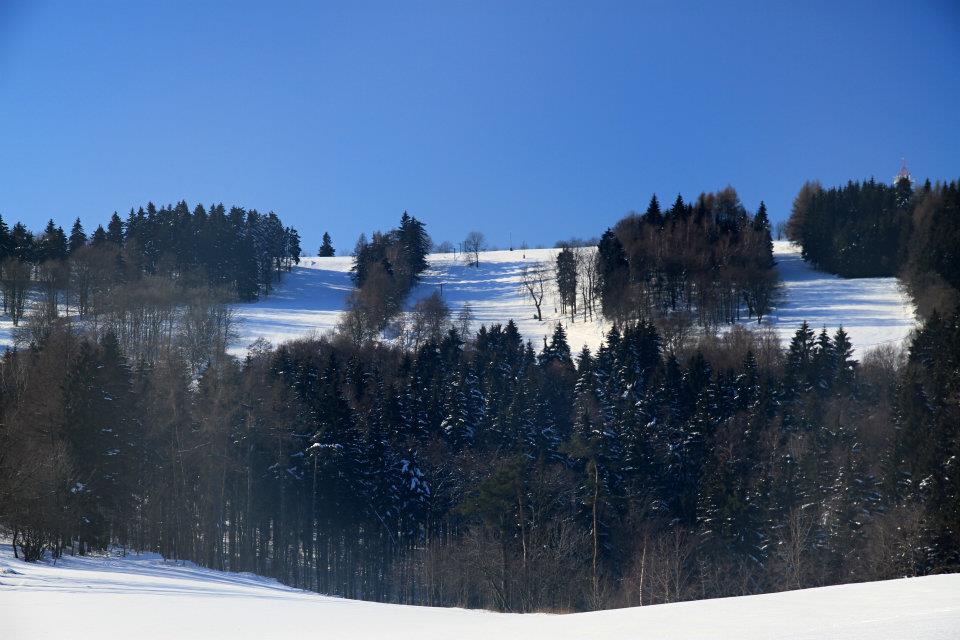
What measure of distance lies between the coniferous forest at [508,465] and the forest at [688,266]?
12.3 m

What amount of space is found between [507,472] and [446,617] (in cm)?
2797

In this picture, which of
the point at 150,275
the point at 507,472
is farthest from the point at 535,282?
the point at 507,472

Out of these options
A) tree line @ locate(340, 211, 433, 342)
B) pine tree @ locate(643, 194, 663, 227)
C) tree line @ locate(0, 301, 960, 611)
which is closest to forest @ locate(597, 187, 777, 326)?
pine tree @ locate(643, 194, 663, 227)

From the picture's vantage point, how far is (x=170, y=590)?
2248cm

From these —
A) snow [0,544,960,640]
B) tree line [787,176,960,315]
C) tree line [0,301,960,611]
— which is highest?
tree line [787,176,960,315]

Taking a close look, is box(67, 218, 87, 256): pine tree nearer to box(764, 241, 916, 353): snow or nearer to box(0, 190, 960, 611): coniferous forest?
box(0, 190, 960, 611): coniferous forest

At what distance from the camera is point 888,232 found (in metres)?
106

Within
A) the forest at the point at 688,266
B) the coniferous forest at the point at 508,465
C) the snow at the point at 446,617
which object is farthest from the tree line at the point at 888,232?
the snow at the point at 446,617

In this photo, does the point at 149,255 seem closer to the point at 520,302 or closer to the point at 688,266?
the point at 520,302

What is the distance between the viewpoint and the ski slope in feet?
279

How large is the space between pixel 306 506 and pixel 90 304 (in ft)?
185

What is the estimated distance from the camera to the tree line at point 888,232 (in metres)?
87.0

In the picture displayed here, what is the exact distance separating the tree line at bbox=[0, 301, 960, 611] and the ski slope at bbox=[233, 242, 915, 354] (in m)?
16.4

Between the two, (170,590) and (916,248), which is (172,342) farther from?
(916,248)
